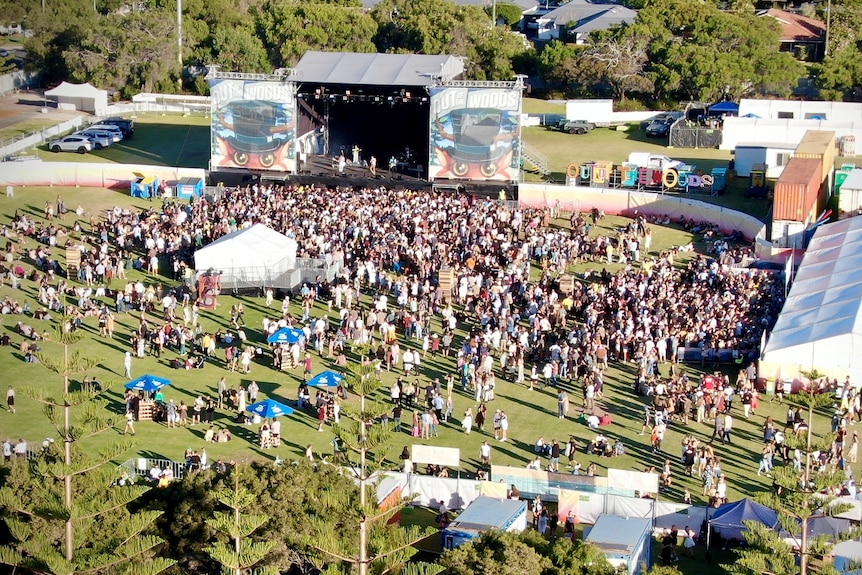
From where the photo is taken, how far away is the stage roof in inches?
2285

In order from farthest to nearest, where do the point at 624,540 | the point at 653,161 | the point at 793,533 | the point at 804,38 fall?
the point at 804,38, the point at 653,161, the point at 624,540, the point at 793,533

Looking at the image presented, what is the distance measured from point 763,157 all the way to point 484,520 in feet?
115

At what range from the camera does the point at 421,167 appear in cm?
6009

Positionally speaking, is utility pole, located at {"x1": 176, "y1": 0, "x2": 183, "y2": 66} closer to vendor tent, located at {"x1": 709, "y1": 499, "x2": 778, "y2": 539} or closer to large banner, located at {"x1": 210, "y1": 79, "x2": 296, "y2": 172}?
large banner, located at {"x1": 210, "y1": 79, "x2": 296, "y2": 172}

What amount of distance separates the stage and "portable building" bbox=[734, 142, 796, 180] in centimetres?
1090

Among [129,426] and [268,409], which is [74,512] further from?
[268,409]

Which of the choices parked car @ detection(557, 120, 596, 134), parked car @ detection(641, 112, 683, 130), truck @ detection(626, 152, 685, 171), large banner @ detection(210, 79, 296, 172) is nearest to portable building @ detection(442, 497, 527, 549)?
large banner @ detection(210, 79, 296, 172)

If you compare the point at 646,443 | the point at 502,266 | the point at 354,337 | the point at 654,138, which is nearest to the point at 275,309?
the point at 354,337

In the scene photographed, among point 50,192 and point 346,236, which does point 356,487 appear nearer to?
point 346,236

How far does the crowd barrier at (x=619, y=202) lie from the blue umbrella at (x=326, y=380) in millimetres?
20305

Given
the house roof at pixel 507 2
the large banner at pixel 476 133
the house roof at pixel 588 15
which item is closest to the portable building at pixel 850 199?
the large banner at pixel 476 133

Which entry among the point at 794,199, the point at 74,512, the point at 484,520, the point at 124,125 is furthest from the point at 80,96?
the point at 74,512

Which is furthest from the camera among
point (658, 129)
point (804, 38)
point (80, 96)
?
point (804, 38)

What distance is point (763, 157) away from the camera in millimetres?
60844
